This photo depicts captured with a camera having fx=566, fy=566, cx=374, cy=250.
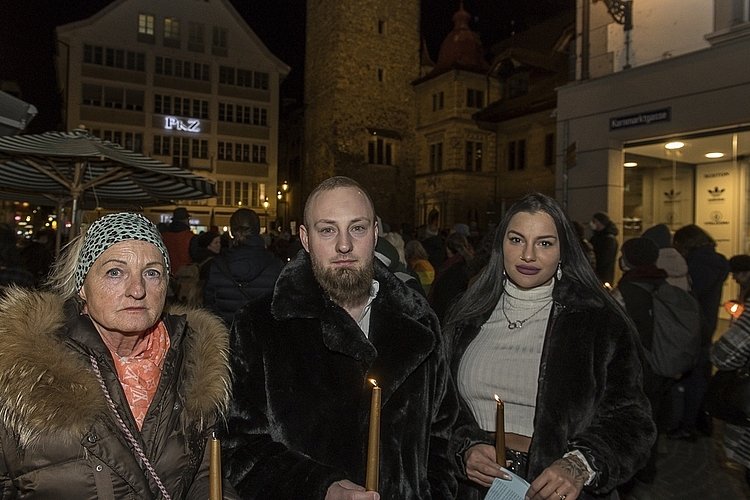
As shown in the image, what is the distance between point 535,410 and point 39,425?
6.05 ft

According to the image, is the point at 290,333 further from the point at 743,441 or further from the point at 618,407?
the point at 743,441

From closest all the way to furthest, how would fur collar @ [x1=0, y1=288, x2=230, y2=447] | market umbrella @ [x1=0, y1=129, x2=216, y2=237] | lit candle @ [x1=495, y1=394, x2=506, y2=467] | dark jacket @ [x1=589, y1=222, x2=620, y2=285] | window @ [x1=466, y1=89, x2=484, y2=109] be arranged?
fur collar @ [x1=0, y1=288, x2=230, y2=447], lit candle @ [x1=495, y1=394, x2=506, y2=467], market umbrella @ [x1=0, y1=129, x2=216, y2=237], dark jacket @ [x1=589, y1=222, x2=620, y2=285], window @ [x1=466, y1=89, x2=484, y2=109]

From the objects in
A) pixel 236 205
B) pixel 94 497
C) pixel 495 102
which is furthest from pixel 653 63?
pixel 236 205

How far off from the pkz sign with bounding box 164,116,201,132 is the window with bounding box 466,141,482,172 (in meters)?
15.9

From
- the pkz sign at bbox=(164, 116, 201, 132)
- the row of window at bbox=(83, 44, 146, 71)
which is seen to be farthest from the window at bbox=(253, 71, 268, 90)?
the row of window at bbox=(83, 44, 146, 71)

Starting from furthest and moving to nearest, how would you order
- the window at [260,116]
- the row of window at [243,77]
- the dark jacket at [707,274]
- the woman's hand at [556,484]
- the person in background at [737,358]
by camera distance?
the window at [260,116] < the row of window at [243,77] < the dark jacket at [707,274] < the person in background at [737,358] < the woman's hand at [556,484]

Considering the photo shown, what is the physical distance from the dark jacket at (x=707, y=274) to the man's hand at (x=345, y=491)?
580 cm

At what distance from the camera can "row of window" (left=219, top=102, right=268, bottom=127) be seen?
34.5 metres

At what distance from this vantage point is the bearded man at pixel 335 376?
2111 millimetres

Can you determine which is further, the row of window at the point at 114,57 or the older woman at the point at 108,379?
the row of window at the point at 114,57

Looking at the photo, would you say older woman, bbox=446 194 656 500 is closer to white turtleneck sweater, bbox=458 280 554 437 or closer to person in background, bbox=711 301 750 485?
white turtleneck sweater, bbox=458 280 554 437

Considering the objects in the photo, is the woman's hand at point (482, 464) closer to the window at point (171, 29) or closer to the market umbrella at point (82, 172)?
the market umbrella at point (82, 172)

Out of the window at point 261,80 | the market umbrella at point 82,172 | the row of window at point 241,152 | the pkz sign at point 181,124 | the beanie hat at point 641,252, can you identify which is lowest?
the beanie hat at point 641,252

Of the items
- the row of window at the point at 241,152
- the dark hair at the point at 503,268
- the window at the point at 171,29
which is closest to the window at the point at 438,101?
the row of window at the point at 241,152
